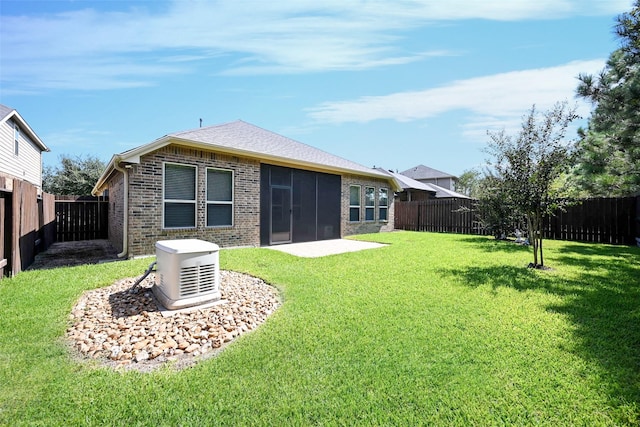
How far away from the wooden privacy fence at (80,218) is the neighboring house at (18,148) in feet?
3.59

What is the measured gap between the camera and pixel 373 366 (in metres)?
2.62

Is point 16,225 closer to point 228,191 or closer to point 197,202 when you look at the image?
point 197,202

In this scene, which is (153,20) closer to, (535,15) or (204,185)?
(204,185)

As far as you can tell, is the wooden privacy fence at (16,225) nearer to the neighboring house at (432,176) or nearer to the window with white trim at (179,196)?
the window with white trim at (179,196)

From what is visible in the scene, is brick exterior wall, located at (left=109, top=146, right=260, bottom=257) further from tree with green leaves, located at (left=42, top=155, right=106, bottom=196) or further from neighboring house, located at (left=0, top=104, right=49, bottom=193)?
tree with green leaves, located at (left=42, top=155, right=106, bottom=196)

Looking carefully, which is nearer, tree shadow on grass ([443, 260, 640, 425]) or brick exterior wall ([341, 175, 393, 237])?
tree shadow on grass ([443, 260, 640, 425])

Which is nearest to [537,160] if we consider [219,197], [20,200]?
[219,197]

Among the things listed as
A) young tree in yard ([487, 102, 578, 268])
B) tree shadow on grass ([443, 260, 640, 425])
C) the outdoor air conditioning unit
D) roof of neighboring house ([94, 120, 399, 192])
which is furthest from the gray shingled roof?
tree shadow on grass ([443, 260, 640, 425])

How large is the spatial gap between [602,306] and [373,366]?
3.82m

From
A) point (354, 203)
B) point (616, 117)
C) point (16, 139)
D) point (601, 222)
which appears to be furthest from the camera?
point (16, 139)

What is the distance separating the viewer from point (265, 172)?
393 inches

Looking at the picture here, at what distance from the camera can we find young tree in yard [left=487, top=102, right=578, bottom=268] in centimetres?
627

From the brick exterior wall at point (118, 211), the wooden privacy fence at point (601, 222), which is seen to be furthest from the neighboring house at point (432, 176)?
the brick exterior wall at point (118, 211)

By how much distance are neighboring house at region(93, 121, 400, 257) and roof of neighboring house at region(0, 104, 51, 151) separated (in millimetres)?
7557
